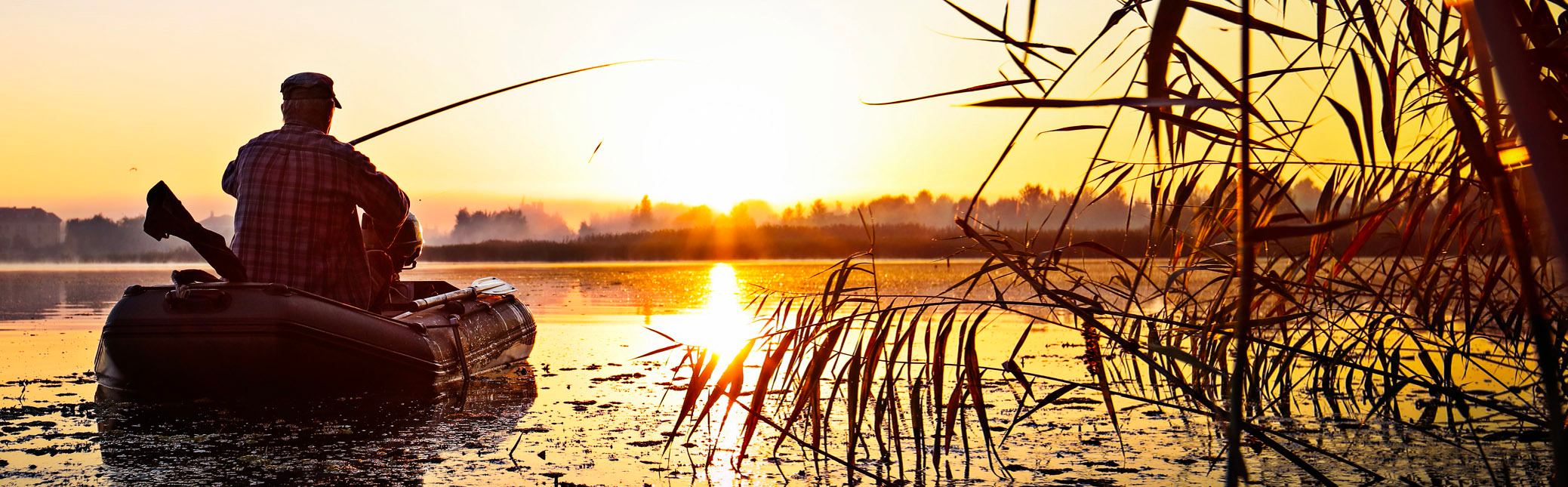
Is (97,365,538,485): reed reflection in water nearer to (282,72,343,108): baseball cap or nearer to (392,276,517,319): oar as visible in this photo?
(392,276,517,319): oar

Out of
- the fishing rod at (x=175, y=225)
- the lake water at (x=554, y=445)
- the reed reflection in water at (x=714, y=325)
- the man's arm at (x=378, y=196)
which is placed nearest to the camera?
the lake water at (x=554, y=445)

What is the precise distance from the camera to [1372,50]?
176 centimetres

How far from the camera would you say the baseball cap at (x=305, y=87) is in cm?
502

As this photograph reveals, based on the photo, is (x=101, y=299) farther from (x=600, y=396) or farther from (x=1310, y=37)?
(x=1310, y=37)

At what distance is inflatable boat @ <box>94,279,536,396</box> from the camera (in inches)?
189

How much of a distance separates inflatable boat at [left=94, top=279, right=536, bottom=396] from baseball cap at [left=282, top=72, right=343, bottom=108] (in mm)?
871

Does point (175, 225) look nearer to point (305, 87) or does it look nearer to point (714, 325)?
point (305, 87)

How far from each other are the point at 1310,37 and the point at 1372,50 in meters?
0.46

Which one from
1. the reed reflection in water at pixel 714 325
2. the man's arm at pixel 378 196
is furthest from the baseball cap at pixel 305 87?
the reed reflection in water at pixel 714 325

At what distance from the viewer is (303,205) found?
5.05 m

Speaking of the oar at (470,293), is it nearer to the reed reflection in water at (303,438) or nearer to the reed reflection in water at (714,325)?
the reed reflection in water at (303,438)

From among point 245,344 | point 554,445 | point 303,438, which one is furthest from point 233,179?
point 554,445

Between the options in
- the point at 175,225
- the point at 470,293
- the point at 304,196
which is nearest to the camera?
the point at 175,225

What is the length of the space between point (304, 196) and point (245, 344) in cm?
72
